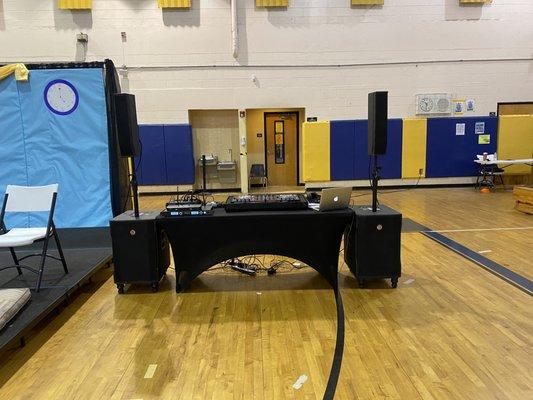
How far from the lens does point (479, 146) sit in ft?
30.9

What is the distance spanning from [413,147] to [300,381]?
8307 millimetres

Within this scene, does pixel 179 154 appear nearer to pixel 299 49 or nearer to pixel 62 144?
pixel 299 49

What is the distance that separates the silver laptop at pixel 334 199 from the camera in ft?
10.7

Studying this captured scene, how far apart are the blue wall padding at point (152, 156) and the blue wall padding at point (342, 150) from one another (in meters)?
4.18

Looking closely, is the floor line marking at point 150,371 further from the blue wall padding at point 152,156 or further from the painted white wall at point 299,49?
the painted white wall at point 299,49

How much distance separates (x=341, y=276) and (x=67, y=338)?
2449mm

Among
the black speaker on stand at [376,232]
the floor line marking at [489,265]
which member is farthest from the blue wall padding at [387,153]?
the black speaker on stand at [376,232]

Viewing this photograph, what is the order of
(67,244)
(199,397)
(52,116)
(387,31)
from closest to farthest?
(199,397), (67,244), (52,116), (387,31)

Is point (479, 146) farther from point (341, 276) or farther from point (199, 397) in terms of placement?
point (199, 397)

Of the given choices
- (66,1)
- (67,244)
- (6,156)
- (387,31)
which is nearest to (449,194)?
(387,31)

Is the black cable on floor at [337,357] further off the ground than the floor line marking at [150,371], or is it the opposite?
the black cable on floor at [337,357]

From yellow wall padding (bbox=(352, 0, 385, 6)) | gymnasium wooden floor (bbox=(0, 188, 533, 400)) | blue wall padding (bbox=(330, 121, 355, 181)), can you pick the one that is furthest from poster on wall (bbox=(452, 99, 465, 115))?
gymnasium wooden floor (bbox=(0, 188, 533, 400))

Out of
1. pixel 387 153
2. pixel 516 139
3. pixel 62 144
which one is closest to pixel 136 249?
pixel 62 144

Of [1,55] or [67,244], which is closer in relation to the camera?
[67,244]
